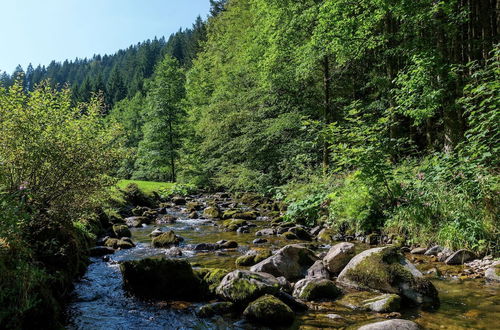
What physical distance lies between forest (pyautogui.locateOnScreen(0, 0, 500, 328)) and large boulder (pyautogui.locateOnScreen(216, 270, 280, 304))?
105 inches

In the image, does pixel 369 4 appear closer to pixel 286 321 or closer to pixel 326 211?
pixel 326 211

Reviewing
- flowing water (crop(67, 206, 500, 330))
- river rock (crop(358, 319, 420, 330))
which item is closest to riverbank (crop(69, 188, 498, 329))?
flowing water (crop(67, 206, 500, 330))

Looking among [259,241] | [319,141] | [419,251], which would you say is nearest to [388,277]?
[419,251]

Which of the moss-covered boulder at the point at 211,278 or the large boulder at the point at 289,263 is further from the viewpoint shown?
the large boulder at the point at 289,263

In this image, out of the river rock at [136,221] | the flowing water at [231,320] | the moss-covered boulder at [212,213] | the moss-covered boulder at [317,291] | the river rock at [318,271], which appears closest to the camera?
the flowing water at [231,320]

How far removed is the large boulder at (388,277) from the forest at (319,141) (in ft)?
8.30

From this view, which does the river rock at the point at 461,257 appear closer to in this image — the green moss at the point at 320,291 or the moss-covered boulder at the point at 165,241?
the green moss at the point at 320,291

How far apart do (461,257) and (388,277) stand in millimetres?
2541

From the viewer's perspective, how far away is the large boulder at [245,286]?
591cm

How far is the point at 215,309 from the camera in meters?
5.78

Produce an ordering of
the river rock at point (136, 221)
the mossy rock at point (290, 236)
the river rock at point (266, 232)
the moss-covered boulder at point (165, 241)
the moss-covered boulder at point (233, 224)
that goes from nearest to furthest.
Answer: the moss-covered boulder at point (165, 241) → the mossy rock at point (290, 236) → the river rock at point (266, 232) → the moss-covered boulder at point (233, 224) → the river rock at point (136, 221)

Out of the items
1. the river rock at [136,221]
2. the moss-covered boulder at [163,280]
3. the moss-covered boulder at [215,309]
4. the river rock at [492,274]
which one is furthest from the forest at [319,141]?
the moss-covered boulder at [215,309]

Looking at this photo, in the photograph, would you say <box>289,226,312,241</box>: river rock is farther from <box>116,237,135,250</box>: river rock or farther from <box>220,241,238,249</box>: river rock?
<box>116,237,135,250</box>: river rock

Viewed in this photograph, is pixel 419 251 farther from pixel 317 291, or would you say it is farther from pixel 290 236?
pixel 290 236
